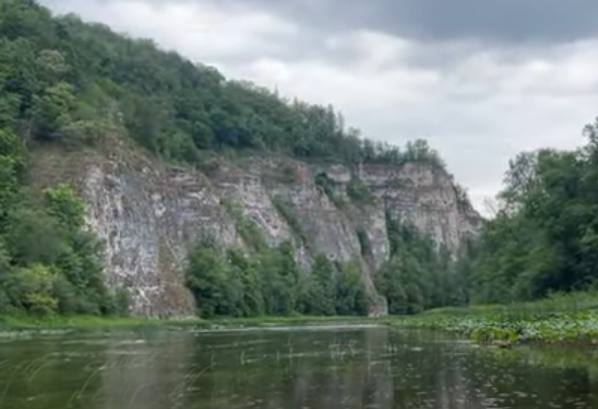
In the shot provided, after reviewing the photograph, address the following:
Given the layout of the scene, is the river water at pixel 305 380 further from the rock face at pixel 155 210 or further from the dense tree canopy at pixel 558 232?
the rock face at pixel 155 210

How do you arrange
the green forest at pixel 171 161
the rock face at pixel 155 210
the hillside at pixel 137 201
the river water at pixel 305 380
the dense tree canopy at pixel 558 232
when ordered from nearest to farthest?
1. the river water at pixel 305 380
2. the dense tree canopy at pixel 558 232
3. the green forest at pixel 171 161
4. the hillside at pixel 137 201
5. the rock face at pixel 155 210

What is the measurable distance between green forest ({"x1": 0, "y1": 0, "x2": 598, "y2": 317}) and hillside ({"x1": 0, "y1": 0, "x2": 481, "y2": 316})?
→ 0.26m

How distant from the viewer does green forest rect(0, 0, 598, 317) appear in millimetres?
90438

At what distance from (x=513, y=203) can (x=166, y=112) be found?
218 feet

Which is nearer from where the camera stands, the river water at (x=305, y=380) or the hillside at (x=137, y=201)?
the river water at (x=305, y=380)

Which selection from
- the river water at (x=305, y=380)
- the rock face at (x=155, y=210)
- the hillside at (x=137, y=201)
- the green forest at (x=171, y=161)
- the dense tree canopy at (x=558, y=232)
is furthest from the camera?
the rock face at (x=155, y=210)

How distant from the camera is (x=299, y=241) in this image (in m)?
190

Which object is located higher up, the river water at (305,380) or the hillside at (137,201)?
the hillside at (137,201)

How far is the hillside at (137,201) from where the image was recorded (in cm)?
10231

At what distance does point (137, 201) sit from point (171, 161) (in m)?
30.7

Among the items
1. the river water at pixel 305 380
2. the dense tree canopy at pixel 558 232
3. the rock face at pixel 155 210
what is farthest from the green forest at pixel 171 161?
the river water at pixel 305 380

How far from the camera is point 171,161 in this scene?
157m

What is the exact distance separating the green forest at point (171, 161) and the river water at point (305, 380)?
49388 millimetres

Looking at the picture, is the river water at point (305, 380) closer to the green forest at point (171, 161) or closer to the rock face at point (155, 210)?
the green forest at point (171, 161)
